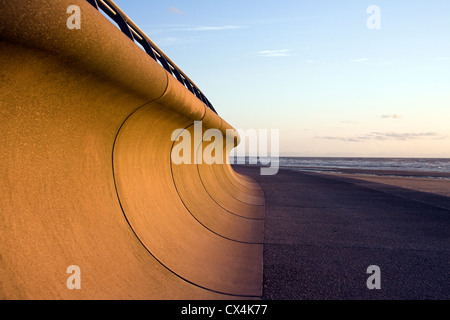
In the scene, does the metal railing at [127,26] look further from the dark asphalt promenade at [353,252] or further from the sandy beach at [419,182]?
the sandy beach at [419,182]

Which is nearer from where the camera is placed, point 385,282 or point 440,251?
point 385,282

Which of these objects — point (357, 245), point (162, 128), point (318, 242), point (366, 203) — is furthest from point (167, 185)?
point (366, 203)

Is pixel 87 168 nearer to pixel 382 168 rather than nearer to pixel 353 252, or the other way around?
pixel 353 252

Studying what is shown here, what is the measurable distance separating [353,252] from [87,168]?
444 centimetres

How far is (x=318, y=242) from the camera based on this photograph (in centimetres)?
637

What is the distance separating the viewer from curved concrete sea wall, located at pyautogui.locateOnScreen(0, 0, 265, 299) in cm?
190

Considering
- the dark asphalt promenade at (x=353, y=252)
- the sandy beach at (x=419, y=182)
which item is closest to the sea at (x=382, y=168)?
the sandy beach at (x=419, y=182)

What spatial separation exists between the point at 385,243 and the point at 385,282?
2.21 meters

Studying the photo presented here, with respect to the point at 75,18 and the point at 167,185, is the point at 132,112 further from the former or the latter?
the point at 167,185

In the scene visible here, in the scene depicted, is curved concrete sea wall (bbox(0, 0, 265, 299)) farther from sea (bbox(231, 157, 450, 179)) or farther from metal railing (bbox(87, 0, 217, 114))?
sea (bbox(231, 157, 450, 179))

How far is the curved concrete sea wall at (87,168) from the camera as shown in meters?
1.90

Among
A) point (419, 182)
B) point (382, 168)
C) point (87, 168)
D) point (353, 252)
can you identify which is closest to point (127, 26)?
point (87, 168)

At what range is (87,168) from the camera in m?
2.88

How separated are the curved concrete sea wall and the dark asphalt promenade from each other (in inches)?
23.6
